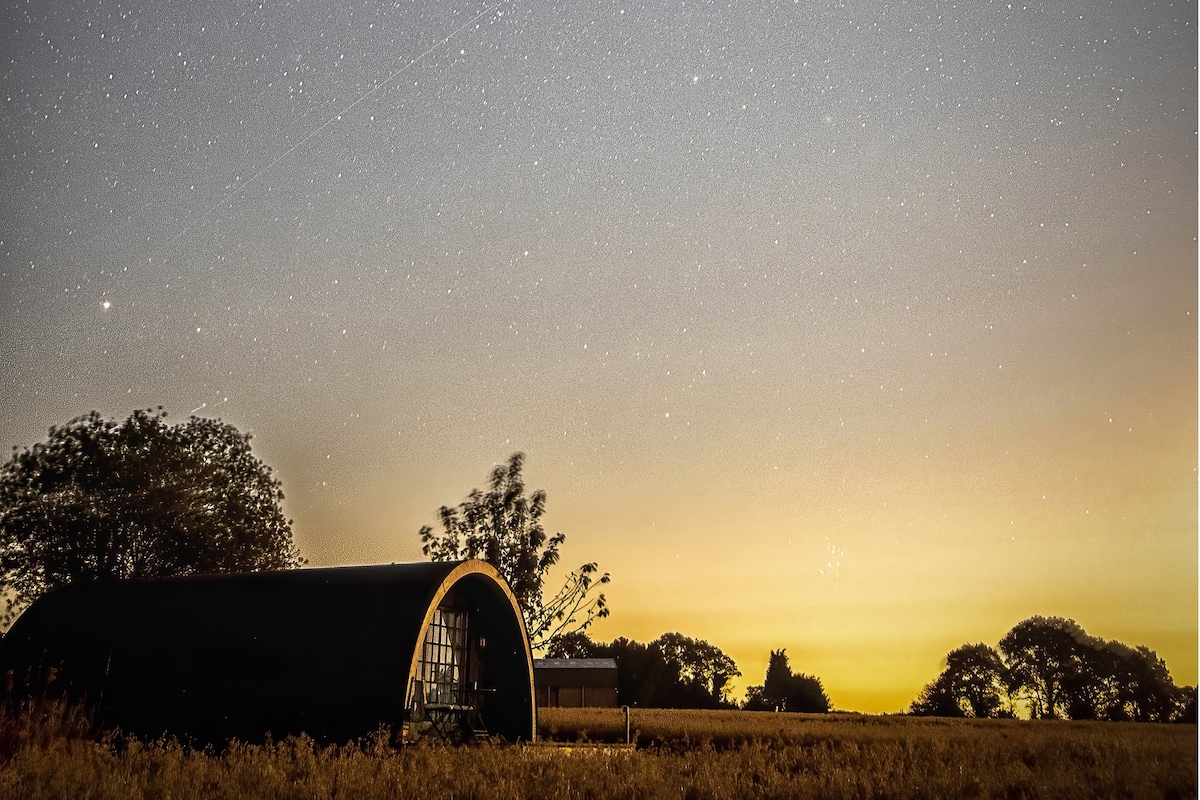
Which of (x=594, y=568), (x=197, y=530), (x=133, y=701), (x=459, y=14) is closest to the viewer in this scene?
(x=459, y=14)

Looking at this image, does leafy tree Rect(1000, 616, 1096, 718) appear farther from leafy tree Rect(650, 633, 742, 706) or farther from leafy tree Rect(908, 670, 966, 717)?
leafy tree Rect(650, 633, 742, 706)

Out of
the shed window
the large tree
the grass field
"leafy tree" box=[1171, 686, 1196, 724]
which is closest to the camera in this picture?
the grass field

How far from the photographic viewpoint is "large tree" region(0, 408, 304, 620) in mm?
25531

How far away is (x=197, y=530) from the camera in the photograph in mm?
26750

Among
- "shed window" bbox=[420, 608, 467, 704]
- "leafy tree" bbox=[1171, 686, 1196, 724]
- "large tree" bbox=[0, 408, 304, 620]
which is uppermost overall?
"large tree" bbox=[0, 408, 304, 620]

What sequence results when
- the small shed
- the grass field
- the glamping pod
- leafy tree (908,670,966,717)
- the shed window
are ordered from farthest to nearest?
leafy tree (908,670,966,717)
the small shed
the shed window
the glamping pod
the grass field

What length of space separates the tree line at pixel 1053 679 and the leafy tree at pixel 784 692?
19.7ft

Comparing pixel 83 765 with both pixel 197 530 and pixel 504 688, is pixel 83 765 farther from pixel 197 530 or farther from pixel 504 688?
pixel 197 530

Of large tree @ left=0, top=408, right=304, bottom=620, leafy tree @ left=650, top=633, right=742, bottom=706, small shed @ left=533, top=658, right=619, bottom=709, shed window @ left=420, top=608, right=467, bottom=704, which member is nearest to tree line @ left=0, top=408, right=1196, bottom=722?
large tree @ left=0, top=408, right=304, bottom=620

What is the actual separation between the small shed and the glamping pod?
30.7 metres

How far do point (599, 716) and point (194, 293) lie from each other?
20.7m

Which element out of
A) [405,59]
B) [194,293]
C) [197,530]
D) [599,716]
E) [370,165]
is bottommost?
[599,716]

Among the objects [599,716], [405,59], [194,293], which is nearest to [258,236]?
[194,293]

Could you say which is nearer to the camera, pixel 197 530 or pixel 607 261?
pixel 607 261
